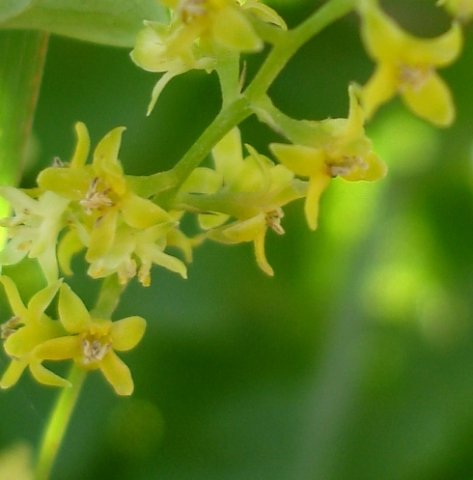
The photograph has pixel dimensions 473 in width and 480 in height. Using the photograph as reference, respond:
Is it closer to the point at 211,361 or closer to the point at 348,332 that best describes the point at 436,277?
the point at 348,332

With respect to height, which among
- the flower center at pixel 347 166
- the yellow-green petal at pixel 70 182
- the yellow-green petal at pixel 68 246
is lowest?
the yellow-green petal at pixel 68 246

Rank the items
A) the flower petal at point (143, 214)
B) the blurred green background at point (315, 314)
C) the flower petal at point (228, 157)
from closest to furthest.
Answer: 1. the flower petal at point (143, 214)
2. the flower petal at point (228, 157)
3. the blurred green background at point (315, 314)

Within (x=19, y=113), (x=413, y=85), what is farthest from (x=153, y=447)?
(x=413, y=85)

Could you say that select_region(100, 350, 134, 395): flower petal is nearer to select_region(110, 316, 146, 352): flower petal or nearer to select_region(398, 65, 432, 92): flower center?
select_region(110, 316, 146, 352): flower petal

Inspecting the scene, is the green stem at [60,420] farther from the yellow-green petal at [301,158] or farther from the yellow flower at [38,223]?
the yellow-green petal at [301,158]

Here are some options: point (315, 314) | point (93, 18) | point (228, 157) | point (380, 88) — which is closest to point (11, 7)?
point (93, 18)

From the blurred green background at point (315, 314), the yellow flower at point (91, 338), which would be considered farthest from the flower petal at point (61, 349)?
the blurred green background at point (315, 314)

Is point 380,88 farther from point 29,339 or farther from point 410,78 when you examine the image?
point 29,339
